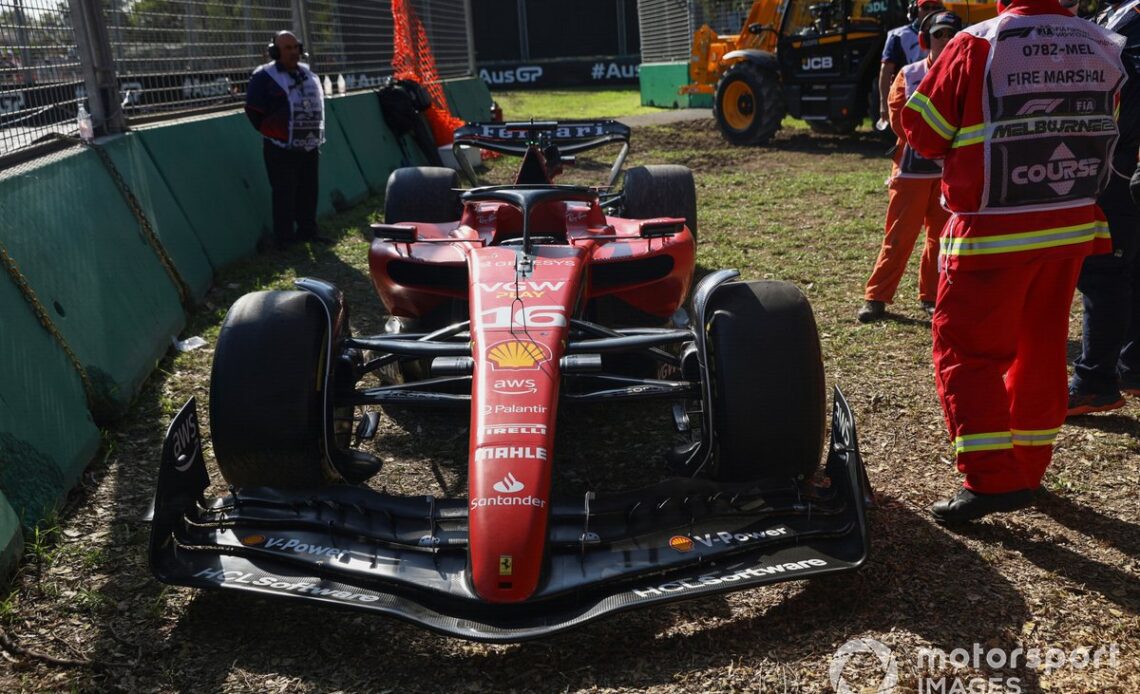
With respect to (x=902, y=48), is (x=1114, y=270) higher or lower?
lower

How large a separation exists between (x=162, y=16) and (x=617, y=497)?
22.4ft

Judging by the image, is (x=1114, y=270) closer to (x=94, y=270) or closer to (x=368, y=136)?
(x=94, y=270)

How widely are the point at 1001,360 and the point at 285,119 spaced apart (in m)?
6.25

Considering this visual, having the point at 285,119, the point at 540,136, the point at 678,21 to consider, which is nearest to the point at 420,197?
the point at 540,136

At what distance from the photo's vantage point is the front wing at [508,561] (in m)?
2.81

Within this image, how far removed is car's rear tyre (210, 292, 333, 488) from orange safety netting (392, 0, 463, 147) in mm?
9630

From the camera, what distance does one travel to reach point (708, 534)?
10.00ft

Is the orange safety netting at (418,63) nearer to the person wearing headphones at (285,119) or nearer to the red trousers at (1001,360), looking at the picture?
the person wearing headphones at (285,119)

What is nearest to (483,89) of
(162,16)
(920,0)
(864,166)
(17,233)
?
(864,166)

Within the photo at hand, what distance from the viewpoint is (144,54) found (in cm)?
775

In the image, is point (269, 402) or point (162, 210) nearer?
point (269, 402)

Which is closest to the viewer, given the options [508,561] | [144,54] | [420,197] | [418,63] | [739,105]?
[508,561]

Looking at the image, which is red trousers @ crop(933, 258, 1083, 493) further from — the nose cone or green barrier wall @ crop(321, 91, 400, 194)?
green barrier wall @ crop(321, 91, 400, 194)

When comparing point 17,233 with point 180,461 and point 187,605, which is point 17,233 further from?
point 187,605
